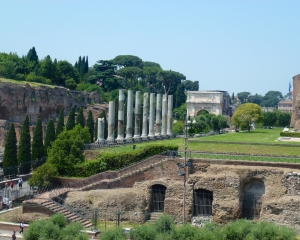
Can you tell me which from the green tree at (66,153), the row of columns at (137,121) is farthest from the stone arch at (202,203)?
the row of columns at (137,121)

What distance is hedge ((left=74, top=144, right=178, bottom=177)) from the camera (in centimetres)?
3247

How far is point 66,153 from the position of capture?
3334 cm

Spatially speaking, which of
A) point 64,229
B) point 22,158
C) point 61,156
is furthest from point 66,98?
point 64,229

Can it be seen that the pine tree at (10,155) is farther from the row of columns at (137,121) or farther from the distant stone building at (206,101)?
the distant stone building at (206,101)

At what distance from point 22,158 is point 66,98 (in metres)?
32.6

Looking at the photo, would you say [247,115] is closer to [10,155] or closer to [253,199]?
[10,155]

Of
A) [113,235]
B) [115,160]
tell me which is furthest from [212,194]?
[113,235]

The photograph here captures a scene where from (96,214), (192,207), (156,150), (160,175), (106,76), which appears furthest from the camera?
(106,76)

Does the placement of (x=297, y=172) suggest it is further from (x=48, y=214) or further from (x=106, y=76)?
(x=106, y=76)

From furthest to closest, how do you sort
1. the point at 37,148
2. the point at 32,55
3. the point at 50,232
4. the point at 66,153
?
the point at 32,55 < the point at 37,148 < the point at 66,153 < the point at 50,232

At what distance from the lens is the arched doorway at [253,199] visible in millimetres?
28141

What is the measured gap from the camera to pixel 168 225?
21594 millimetres

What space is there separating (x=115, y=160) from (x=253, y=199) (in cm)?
937

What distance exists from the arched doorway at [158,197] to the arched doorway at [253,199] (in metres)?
4.70
